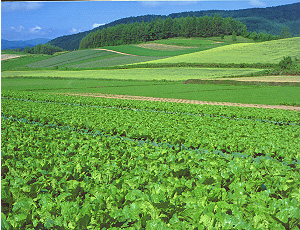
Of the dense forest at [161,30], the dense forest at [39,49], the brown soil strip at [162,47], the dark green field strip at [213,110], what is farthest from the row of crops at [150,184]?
the dense forest at [39,49]

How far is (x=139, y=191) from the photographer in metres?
4.25

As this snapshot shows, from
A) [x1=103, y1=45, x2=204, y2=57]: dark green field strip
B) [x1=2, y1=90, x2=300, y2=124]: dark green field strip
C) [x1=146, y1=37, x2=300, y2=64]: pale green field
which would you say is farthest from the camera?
[x1=103, y1=45, x2=204, y2=57]: dark green field strip

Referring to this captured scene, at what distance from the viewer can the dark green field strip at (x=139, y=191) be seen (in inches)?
145

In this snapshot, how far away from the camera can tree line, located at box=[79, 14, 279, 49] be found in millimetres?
88000

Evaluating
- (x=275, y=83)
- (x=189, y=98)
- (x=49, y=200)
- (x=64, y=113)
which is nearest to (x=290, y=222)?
(x=49, y=200)

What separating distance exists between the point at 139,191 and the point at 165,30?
94320 millimetres

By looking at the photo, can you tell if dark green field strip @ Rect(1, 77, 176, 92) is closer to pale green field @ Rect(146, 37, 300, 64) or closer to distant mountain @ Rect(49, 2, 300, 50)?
pale green field @ Rect(146, 37, 300, 64)

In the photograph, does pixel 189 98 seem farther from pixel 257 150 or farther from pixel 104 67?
pixel 104 67

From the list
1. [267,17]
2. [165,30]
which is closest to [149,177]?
[165,30]

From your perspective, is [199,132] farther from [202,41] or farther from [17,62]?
[202,41]

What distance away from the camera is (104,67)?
58.8m

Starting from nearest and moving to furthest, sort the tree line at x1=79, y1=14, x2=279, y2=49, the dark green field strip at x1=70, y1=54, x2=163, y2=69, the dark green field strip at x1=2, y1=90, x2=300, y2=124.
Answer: the dark green field strip at x1=2, y1=90, x2=300, y2=124 → the dark green field strip at x1=70, y1=54, x2=163, y2=69 → the tree line at x1=79, y1=14, x2=279, y2=49

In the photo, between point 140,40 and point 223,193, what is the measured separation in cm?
9434

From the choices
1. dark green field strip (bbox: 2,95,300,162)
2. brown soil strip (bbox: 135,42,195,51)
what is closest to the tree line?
brown soil strip (bbox: 135,42,195,51)
